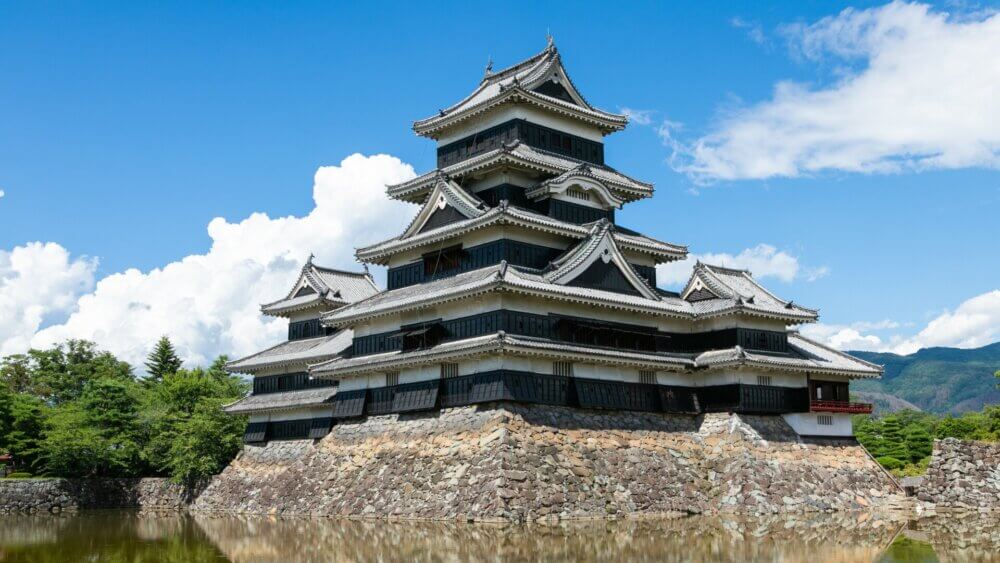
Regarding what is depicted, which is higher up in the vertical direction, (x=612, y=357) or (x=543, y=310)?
(x=543, y=310)

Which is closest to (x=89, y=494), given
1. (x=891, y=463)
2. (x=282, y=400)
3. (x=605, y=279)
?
(x=282, y=400)

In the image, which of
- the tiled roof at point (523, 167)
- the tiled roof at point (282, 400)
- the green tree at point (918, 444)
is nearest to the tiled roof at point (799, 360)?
the tiled roof at point (523, 167)

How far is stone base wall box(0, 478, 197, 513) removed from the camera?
51.4 m

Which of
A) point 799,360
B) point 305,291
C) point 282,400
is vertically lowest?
point 282,400

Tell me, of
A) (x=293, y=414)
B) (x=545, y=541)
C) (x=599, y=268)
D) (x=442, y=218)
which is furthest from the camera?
(x=293, y=414)

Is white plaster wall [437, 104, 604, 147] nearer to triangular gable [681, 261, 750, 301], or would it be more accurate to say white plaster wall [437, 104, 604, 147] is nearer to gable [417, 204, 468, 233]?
gable [417, 204, 468, 233]

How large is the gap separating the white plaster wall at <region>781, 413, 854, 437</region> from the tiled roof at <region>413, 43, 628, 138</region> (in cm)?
1504

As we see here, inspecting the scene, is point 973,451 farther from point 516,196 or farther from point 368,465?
point 368,465

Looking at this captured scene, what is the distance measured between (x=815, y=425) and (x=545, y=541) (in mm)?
19723

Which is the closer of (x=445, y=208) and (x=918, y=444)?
(x=445, y=208)

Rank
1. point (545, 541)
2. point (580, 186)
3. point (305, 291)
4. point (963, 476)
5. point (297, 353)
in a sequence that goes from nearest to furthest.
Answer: point (545, 541), point (963, 476), point (580, 186), point (297, 353), point (305, 291)

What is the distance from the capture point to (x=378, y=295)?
42.1 metres

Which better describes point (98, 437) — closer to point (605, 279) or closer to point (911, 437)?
point (605, 279)

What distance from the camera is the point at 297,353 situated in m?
47.5
